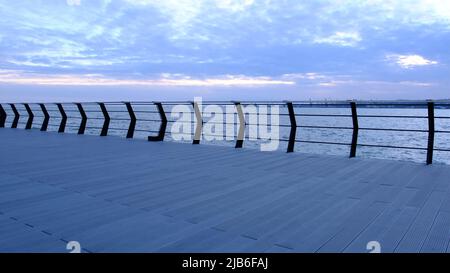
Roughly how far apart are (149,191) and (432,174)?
3375 millimetres

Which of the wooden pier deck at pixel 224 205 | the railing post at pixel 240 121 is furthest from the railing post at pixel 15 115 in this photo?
the railing post at pixel 240 121

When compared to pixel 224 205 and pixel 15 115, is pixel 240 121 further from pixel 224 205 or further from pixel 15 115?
pixel 15 115

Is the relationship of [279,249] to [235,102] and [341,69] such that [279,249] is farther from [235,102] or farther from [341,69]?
[341,69]

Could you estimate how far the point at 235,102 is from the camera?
6121mm

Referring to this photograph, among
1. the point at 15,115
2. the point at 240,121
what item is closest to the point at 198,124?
the point at 240,121

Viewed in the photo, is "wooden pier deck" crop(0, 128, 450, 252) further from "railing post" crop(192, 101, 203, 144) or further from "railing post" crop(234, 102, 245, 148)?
"railing post" crop(192, 101, 203, 144)

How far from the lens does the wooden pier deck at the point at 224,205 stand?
1.89 metres

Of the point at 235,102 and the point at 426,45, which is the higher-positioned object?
the point at 426,45

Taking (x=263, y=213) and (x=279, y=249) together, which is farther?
(x=263, y=213)

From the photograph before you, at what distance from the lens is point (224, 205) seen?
2.62 meters

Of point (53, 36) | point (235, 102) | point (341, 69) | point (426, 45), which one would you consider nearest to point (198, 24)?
point (53, 36)

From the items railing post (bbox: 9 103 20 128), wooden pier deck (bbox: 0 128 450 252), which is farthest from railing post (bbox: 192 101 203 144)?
railing post (bbox: 9 103 20 128)

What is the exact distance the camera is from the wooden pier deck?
1.89 m
